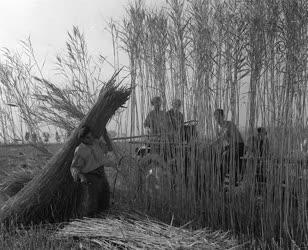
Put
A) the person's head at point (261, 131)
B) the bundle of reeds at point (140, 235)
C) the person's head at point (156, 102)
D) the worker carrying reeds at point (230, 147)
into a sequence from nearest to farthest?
the bundle of reeds at point (140, 235)
the person's head at point (261, 131)
the worker carrying reeds at point (230, 147)
the person's head at point (156, 102)

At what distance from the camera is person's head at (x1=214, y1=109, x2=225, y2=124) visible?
3.93 m

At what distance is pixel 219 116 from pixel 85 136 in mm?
1332

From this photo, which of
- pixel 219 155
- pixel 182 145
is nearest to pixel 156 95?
pixel 182 145

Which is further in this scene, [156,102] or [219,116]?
[156,102]

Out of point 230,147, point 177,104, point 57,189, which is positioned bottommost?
point 57,189

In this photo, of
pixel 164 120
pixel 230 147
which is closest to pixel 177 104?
pixel 164 120

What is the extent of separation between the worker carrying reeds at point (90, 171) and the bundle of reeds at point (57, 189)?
7.3 inches

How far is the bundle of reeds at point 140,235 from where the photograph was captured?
3211 mm

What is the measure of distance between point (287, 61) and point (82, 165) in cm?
209

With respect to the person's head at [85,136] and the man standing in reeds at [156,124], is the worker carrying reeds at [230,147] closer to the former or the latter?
the man standing in reeds at [156,124]

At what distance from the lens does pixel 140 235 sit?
3371 millimetres

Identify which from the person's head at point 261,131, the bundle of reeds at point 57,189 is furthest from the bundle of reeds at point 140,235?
the person's head at point 261,131

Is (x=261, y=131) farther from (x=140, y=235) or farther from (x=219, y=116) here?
(x=140, y=235)

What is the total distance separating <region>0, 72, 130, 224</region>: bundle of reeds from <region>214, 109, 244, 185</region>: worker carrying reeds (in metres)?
1.27
